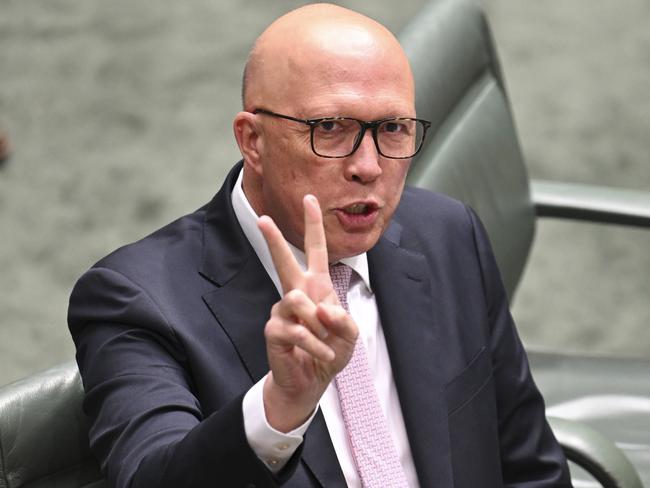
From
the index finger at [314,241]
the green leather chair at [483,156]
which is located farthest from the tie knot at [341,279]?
the green leather chair at [483,156]

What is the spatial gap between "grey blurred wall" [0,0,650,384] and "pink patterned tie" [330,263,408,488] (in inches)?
67.4

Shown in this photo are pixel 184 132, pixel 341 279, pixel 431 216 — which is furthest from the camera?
pixel 184 132

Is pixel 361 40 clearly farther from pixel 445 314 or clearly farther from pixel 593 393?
pixel 593 393

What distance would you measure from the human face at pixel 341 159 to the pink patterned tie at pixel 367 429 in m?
0.14

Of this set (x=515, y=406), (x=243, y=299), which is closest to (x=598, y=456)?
(x=515, y=406)

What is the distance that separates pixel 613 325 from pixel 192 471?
7.44 ft

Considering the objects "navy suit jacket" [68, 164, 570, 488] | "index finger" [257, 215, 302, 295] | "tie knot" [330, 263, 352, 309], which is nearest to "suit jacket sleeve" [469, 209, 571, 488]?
"navy suit jacket" [68, 164, 570, 488]

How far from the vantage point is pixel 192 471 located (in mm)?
1235

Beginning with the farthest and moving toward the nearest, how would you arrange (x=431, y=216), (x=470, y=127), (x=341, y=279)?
1. (x=470, y=127)
2. (x=431, y=216)
3. (x=341, y=279)

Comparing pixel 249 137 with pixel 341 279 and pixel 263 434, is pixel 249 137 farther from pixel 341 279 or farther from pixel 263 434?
pixel 263 434

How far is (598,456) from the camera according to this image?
176 centimetres

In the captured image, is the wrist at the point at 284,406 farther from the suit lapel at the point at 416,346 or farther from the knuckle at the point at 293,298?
the suit lapel at the point at 416,346

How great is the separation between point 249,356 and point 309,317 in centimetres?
32

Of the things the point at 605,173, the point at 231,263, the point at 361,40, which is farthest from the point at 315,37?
the point at 605,173
